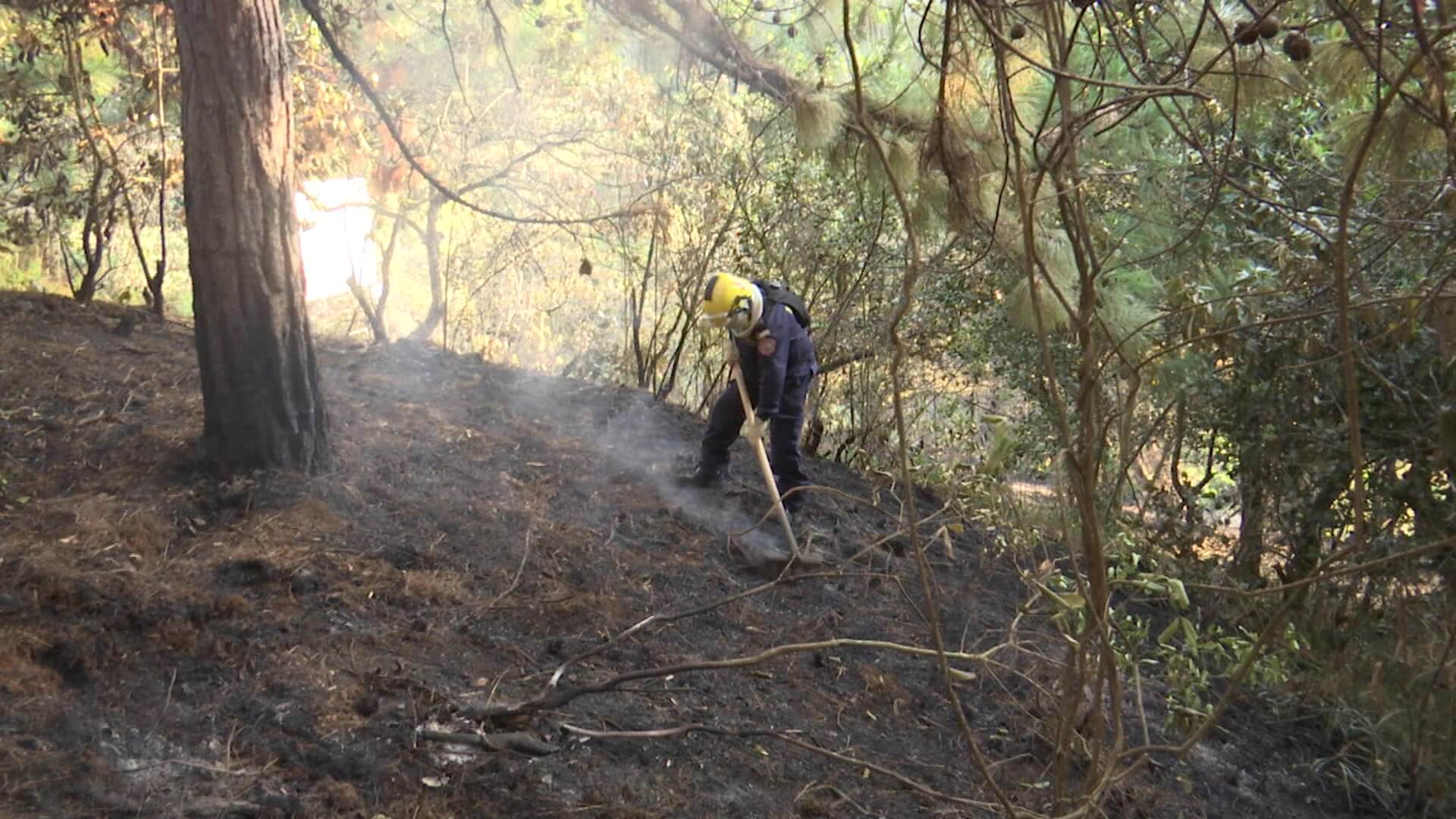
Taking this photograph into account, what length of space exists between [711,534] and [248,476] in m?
2.04

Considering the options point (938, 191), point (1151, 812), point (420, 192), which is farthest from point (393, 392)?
point (420, 192)

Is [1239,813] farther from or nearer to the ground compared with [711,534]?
nearer to the ground

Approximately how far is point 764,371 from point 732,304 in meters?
0.40

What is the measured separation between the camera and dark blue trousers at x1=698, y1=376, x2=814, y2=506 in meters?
5.44

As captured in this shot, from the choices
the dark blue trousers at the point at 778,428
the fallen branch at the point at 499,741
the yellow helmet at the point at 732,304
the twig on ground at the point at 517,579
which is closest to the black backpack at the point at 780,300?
the yellow helmet at the point at 732,304

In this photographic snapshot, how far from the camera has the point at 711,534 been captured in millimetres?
5102

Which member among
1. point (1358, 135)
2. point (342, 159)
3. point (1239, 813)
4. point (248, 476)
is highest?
point (342, 159)

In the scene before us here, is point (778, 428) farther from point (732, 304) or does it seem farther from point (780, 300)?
point (732, 304)

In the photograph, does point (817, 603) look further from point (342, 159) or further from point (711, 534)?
point (342, 159)

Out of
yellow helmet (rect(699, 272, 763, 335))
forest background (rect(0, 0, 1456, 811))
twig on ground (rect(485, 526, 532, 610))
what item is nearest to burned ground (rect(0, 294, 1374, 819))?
twig on ground (rect(485, 526, 532, 610))

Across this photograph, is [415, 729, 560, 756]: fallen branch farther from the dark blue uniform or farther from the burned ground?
the dark blue uniform

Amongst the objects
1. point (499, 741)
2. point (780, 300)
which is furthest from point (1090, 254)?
point (780, 300)

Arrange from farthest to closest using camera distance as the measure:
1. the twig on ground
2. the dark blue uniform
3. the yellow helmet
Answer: the dark blue uniform < the yellow helmet < the twig on ground

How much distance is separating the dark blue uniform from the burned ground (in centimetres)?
27
